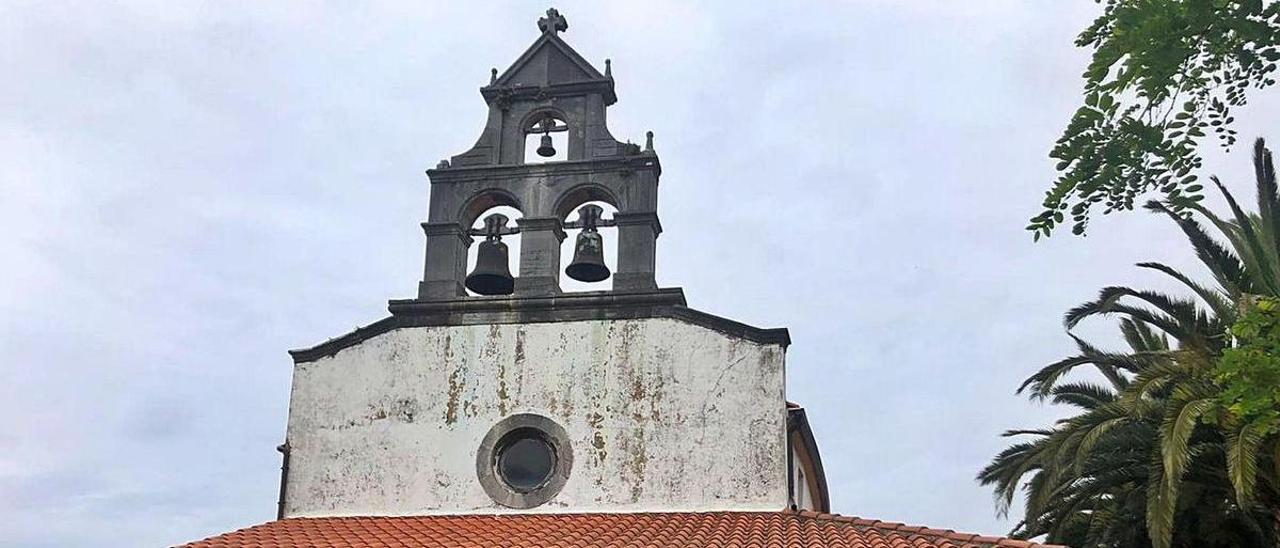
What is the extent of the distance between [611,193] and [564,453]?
9.66 feet

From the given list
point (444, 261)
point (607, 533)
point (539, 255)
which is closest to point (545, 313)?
point (539, 255)

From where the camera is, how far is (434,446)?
543 inches

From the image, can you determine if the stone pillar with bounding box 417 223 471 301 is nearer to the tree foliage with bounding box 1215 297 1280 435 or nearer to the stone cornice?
the stone cornice

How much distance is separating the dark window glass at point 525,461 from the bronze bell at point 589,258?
190 centimetres

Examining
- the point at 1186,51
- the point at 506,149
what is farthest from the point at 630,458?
the point at 1186,51

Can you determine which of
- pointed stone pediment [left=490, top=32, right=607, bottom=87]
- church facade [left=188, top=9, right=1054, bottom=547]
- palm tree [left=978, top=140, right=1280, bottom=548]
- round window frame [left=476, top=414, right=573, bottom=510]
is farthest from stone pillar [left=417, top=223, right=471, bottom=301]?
palm tree [left=978, top=140, right=1280, bottom=548]

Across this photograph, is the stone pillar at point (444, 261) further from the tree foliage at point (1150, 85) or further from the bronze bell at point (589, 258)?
the tree foliage at point (1150, 85)

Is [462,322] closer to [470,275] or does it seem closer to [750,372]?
[470,275]

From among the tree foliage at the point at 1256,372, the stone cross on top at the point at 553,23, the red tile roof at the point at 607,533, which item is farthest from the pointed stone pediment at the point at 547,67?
the tree foliage at the point at 1256,372

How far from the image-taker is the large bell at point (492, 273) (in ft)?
48.0

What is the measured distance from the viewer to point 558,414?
44.9 ft

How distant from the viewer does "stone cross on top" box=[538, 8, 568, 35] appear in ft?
50.6

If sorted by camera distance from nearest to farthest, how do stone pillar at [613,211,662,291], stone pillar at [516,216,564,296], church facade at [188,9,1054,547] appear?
church facade at [188,9,1054,547], stone pillar at [613,211,662,291], stone pillar at [516,216,564,296]

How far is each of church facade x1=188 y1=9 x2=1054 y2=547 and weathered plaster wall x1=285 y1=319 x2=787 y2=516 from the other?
0.02 m
